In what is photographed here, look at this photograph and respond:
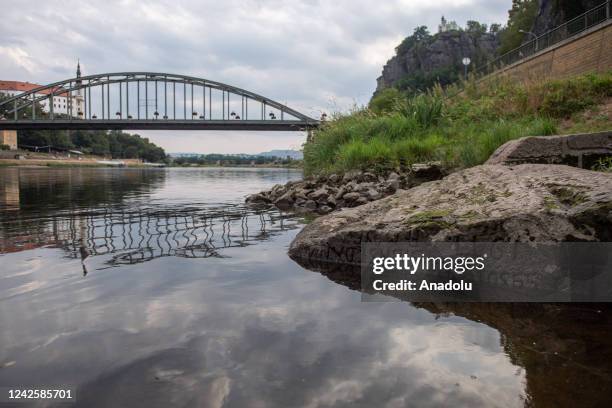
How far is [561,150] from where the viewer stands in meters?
6.54

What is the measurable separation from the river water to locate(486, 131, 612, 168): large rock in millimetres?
3606

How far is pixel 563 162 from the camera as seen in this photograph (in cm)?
652

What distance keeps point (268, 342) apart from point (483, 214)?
8.16ft

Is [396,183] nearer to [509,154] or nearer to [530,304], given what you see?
[509,154]

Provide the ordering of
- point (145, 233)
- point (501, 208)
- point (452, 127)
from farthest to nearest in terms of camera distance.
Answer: point (452, 127)
point (145, 233)
point (501, 208)

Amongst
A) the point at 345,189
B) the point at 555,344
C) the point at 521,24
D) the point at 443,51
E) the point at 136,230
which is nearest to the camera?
the point at 555,344

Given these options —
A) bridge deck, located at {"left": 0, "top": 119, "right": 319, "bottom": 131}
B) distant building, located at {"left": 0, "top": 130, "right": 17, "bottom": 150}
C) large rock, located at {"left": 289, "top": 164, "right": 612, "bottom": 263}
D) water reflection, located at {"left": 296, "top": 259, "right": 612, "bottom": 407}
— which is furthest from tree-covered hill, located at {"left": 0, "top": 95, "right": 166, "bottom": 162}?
water reflection, located at {"left": 296, "top": 259, "right": 612, "bottom": 407}

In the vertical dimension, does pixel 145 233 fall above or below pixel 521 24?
below

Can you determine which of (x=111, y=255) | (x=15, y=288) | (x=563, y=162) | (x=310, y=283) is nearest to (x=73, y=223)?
(x=111, y=255)

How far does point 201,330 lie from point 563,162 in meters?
5.89

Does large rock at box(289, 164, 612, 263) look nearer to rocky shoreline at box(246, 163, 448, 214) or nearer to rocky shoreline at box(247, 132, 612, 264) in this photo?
rocky shoreline at box(247, 132, 612, 264)

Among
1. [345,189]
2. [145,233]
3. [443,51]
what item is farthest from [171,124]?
[443,51]

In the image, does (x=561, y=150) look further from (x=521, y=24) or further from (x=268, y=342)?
(x=521, y=24)

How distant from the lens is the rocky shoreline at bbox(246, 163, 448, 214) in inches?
358
